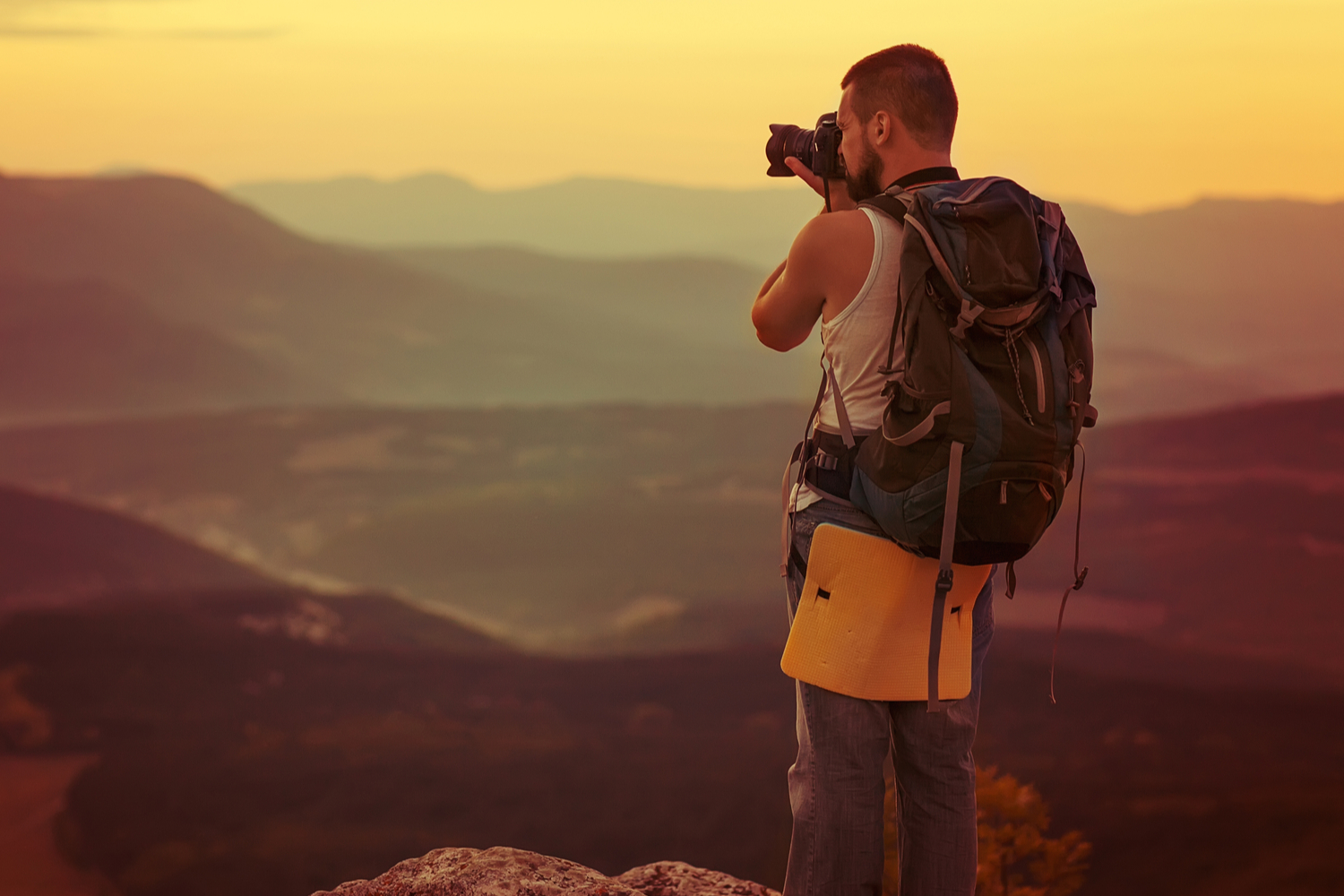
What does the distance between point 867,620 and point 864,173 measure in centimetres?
70

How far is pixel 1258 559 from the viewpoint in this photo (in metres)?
6.38

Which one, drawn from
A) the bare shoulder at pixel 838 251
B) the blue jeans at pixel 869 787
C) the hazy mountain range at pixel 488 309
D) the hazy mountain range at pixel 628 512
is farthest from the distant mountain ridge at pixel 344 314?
the bare shoulder at pixel 838 251

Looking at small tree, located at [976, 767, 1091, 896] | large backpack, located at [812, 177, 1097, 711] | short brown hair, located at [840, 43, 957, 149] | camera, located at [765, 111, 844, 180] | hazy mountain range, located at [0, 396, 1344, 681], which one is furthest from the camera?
hazy mountain range, located at [0, 396, 1344, 681]

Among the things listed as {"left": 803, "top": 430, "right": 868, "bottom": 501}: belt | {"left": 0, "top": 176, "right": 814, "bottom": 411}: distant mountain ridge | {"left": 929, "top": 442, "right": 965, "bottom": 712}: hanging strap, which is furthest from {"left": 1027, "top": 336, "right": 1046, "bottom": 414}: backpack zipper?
{"left": 0, "top": 176, "right": 814, "bottom": 411}: distant mountain ridge

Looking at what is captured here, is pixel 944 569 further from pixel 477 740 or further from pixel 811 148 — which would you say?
pixel 477 740

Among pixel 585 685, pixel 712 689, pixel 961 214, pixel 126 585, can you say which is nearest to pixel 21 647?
pixel 126 585

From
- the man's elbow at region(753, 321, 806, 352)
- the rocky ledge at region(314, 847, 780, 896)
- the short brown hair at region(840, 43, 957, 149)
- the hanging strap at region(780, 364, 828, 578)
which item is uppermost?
the short brown hair at region(840, 43, 957, 149)

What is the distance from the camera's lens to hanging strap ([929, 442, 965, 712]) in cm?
166

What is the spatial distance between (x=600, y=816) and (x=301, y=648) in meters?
2.25

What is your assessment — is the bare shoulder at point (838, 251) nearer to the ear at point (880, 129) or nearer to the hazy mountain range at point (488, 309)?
the ear at point (880, 129)

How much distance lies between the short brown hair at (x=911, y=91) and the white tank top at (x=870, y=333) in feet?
0.58

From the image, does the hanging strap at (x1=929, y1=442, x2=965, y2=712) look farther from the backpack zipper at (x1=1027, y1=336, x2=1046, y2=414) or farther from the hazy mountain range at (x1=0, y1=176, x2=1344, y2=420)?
the hazy mountain range at (x1=0, y1=176, x2=1344, y2=420)

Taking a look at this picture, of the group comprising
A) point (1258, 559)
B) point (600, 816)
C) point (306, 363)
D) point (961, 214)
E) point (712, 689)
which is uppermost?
point (961, 214)

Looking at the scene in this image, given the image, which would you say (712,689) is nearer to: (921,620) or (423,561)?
(423,561)
